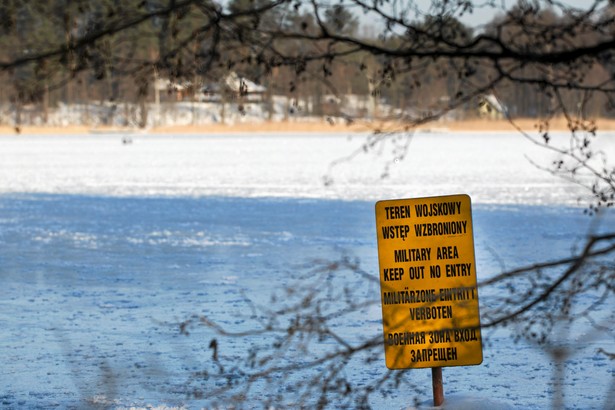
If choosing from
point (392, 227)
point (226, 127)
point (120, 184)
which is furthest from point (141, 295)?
point (226, 127)

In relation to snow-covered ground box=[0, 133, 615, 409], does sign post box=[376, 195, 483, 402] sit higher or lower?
higher

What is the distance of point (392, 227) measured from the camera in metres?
5.05

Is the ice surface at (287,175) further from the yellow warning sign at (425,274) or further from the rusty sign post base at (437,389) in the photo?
the yellow warning sign at (425,274)

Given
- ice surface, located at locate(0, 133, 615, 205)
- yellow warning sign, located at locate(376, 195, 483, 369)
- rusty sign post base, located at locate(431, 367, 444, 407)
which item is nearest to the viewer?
yellow warning sign, located at locate(376, 195, 483, 369)

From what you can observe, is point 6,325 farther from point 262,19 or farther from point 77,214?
point 77,214

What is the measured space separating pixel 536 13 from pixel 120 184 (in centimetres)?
2009

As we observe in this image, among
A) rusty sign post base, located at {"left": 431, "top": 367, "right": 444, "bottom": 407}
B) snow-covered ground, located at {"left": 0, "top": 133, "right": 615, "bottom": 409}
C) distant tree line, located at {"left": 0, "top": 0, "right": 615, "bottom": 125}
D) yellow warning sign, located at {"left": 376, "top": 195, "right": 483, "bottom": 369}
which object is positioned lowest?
snow-covered ground, located at {"left": 0, "top": 133, "right": 615, "bottom": 409}

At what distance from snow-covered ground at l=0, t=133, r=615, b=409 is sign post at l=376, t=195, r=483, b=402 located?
0.44m

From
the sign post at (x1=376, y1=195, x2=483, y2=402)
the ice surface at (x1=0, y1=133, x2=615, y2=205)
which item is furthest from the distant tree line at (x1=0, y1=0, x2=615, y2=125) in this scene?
the ice surface at (x1=0, y1=133, x2=615, y2=205)

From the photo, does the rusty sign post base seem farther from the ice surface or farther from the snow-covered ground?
the ice surface

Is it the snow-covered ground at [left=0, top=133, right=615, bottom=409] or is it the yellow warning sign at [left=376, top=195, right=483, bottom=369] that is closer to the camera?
the yellow warning sign at [left=376, top=195, right=483, bottom=369]

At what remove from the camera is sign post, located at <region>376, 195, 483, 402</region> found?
16.2 ft

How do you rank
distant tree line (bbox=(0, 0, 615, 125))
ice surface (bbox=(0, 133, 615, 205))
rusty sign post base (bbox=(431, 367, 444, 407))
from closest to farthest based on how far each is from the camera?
distant tree line (bbox=(0, 0, 615, 125)) < rusty sign post base (bbox=(431, 367, 444, 407)) < ice surface (bbox=(0, 133, 615, 205))

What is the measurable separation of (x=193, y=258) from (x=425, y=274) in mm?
7627
